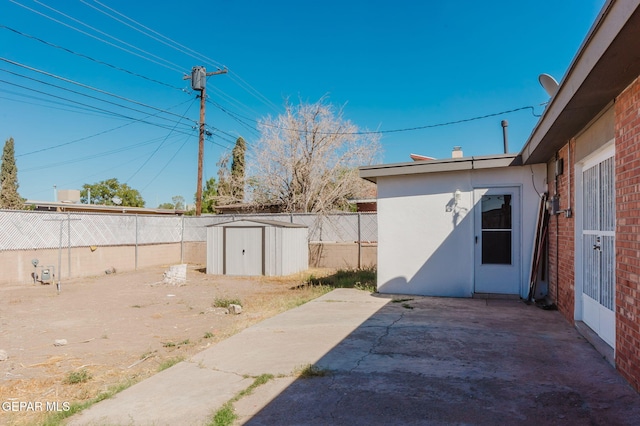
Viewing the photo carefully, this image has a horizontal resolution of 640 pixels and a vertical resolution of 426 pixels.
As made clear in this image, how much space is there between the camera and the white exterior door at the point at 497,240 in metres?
7.50

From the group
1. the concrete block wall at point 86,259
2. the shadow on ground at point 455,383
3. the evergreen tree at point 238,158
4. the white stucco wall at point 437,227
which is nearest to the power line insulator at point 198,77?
the evergreen tree at point 238,158

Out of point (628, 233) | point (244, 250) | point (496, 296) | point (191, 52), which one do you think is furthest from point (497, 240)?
point (191, 52)

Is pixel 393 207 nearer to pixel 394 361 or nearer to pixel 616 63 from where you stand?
pixel 394 361

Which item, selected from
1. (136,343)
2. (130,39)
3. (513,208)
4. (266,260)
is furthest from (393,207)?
(130,39)

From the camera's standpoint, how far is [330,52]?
1812 cm

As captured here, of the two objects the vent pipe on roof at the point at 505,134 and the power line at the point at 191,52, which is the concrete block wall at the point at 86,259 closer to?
the power line at the point at 191,52

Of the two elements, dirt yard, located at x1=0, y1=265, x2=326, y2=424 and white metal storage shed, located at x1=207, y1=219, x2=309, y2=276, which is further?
white metal storage shed, located at x1=207, y1=219, x2=309, y2=276

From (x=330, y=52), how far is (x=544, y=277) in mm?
13899

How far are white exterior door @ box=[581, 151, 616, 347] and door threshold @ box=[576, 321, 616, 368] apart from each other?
0.16 ft

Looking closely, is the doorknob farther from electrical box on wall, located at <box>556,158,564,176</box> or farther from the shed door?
the shed door

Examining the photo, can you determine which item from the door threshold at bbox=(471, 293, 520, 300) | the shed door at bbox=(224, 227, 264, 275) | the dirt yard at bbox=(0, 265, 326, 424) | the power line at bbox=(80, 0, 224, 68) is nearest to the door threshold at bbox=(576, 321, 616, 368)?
the door threshold at bbox=(471, 293, 520, 300)

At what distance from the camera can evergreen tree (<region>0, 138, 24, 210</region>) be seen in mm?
25000

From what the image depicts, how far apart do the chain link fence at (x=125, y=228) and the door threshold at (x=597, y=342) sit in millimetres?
10116

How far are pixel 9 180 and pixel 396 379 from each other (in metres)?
29.8
